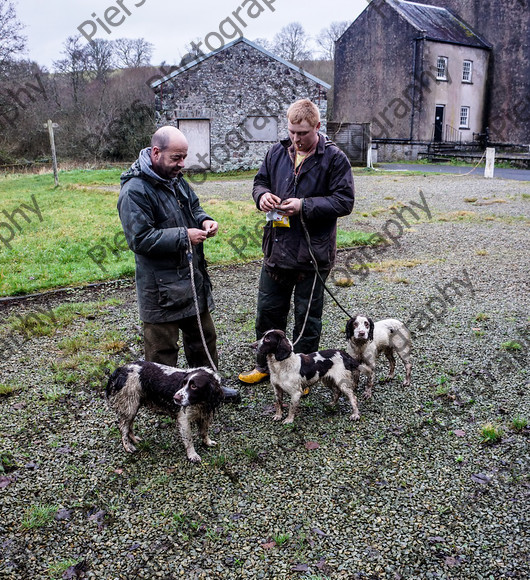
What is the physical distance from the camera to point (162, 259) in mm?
3936

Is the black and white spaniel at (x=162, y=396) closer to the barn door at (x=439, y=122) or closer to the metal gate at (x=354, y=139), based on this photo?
the metal gate at (x=354, y=139)

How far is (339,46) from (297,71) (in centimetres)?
1519

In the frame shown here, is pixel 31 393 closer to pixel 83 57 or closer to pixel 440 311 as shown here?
pixel 440 311

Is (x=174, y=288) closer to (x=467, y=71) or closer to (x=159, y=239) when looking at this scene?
(x=159, y=239)

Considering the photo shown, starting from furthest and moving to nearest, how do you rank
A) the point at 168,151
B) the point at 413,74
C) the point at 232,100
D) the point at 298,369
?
1. the point at 413,74
2. the point at 232,100
3. the point at 298,369
4. the point at 168,151

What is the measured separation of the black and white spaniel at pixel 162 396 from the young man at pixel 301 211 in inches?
46.5

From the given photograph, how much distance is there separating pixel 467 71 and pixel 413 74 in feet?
16.9

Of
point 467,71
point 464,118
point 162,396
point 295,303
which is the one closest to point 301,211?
point 295,303

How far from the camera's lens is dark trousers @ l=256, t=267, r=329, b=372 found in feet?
14.9

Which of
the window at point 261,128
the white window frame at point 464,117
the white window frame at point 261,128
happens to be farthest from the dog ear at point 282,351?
the white window frame at point 464,117

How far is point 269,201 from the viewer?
4.26 m

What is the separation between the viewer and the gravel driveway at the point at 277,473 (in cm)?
286

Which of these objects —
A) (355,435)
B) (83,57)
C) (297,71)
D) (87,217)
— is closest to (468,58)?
(297,71)

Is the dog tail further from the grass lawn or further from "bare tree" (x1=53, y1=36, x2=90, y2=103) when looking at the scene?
"bare tree" (x1=53, y1=36, x2=90, y2=103)
